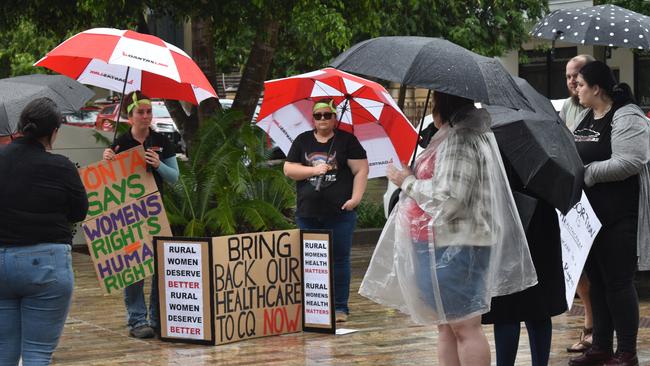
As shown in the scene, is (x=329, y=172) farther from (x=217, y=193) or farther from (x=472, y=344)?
(x=472, y=344)

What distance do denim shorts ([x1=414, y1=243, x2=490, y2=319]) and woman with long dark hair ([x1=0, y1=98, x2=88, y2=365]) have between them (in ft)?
5.70

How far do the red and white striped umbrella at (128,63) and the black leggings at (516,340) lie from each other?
114 inches

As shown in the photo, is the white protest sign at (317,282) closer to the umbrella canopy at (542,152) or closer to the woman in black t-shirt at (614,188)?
the woman in black t-shirt at (614,188)

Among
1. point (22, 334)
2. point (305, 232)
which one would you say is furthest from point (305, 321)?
point (22, 334)

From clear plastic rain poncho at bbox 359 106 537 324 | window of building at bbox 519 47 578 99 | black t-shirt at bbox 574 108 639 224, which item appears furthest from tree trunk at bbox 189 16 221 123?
window of building at bbox 519 47 578 99

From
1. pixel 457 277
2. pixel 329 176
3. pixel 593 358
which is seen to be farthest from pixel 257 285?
pixel 457 277

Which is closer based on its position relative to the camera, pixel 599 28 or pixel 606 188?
pixel 606 188

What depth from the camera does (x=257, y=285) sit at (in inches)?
351

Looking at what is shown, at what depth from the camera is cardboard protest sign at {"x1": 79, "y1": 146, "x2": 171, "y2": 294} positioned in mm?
8766

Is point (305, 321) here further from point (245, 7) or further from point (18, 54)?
point (18, 54)

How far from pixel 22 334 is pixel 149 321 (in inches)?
130

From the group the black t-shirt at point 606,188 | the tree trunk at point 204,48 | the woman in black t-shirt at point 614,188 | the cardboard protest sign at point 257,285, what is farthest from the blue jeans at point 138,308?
the tree trunk at point 204,48

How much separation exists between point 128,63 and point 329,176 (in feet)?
6.65

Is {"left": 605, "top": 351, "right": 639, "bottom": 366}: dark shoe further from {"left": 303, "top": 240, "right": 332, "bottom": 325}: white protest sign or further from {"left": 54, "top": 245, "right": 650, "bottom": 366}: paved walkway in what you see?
{"left": 303, "top": 240, "right": 332, "bottom": 325}: white protest sign
